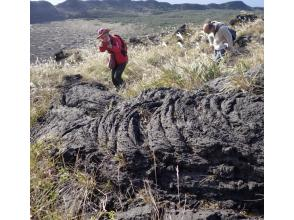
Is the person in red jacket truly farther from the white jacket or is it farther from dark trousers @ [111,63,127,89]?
the white jacket

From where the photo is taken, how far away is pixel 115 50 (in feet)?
25.6

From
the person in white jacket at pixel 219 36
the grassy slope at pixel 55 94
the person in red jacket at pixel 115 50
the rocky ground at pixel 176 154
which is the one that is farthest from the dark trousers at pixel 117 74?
the rocky ground at pixel 176 154

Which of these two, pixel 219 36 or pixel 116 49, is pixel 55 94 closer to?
pixel 116 49

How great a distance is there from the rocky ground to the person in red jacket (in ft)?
11.3

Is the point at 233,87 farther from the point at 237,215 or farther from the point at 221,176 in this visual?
the point at 237,215

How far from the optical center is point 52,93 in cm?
607

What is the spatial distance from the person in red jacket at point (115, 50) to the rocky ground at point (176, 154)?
3447 mm

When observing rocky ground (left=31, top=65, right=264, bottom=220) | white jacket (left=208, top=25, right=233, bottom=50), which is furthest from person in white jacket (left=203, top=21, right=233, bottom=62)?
rocky ground (left=31, top=65, right=264, bottom=220)

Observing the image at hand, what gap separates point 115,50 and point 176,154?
463cm

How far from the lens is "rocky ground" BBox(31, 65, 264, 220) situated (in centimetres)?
311

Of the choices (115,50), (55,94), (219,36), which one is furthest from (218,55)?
(55,94)

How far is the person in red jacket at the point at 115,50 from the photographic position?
24.7 ft
